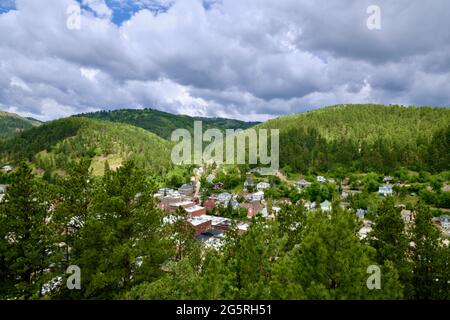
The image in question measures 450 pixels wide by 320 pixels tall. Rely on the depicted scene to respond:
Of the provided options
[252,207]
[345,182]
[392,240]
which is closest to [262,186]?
[252,207]

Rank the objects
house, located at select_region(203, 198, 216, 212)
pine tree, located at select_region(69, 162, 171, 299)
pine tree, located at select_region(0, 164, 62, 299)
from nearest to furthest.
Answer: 1. pine tree, located at select_region(69, 162, 171, 299)
2. pine tree, located at select_region(0, 164, 62, 299)
3. house, located at select_region(203, 198, 216, 212)

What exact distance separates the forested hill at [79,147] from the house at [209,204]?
52.8 metres

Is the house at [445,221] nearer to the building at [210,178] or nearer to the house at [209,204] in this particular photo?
the house at [209,204]

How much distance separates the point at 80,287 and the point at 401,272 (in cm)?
1604

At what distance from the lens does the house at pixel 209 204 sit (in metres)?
76.8

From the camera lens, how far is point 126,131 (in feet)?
609

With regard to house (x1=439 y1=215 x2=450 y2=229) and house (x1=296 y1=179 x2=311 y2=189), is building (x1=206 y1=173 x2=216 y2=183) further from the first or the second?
house (x1=439 y1=215 x2=450 y2=229)

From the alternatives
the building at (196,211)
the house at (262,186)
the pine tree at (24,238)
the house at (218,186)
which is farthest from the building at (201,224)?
the house at (218,186)

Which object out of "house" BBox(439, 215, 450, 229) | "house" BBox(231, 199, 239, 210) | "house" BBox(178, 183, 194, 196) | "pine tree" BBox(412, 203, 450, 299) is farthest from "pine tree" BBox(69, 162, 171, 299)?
"house" BBox(178, 183, 194, 196)

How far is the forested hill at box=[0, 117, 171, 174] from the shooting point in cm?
13738

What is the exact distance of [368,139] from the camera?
128875 millimetres

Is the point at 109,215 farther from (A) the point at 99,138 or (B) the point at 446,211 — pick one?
(A) the point at 99,138

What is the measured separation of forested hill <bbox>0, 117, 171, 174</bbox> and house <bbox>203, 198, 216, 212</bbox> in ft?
173
